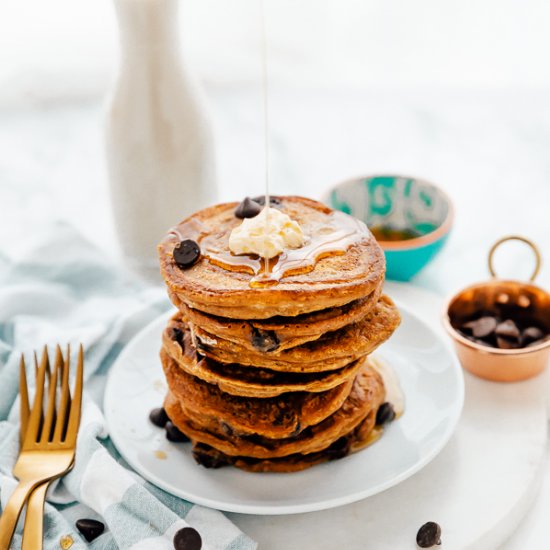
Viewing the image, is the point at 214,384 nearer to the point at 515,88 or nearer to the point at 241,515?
the point at 241,515

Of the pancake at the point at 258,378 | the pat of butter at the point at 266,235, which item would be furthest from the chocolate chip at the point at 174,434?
the pat of butter at the point at 266,235

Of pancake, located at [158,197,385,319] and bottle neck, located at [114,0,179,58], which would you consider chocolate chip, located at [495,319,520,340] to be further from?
bottle neck, located at [114,0,179,58]

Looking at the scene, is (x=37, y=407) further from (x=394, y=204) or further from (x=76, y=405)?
(x=394, y=204)

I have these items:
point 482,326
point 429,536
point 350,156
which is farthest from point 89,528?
point 350,156

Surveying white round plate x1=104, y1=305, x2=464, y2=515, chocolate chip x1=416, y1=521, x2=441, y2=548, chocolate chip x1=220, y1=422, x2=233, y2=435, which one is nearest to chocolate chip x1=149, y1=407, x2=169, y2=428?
white round plate x1=104, y1=305, x2=464, y2=515

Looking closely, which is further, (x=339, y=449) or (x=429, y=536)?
(x=339, y=449)
